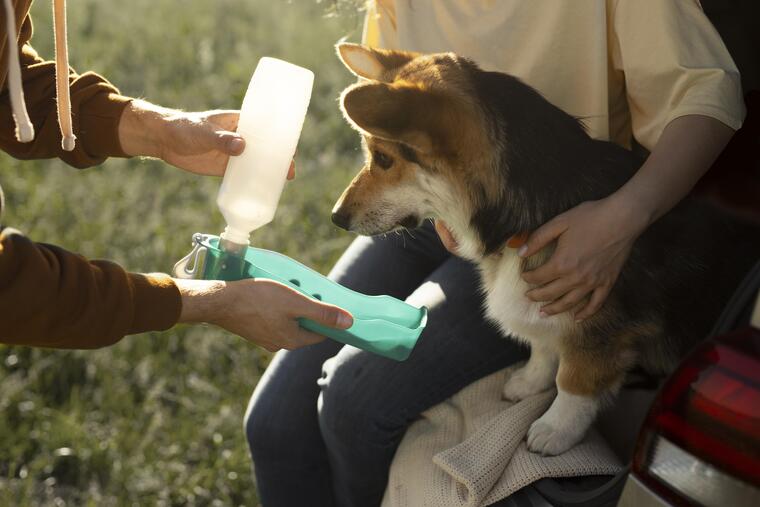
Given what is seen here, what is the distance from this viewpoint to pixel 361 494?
254 cm

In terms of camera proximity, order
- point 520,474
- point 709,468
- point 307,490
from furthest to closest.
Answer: point 307,490 < point 520,474 < point 709,468

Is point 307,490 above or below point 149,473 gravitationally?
above

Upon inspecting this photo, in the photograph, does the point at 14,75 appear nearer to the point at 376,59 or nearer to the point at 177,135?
the point at 177,135

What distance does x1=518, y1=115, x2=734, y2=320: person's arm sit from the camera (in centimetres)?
212

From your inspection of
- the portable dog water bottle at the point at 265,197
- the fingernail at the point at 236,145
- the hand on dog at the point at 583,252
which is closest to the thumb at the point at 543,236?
the hand on dog at the point at 583,252

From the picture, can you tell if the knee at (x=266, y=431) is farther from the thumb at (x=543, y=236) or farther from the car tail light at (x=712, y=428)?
the car tail light at (x=712, y=428)

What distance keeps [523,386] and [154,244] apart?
2422mm

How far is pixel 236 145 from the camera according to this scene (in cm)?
214

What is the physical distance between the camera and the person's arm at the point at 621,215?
212cm

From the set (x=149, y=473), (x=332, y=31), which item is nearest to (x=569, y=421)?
(x=149, y=473)

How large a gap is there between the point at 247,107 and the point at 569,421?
1.15 metres

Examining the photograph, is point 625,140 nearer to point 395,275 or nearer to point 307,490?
point 395,275

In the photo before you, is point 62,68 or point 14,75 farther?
point 62,68

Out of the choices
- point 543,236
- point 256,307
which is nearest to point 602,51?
point 543,236
